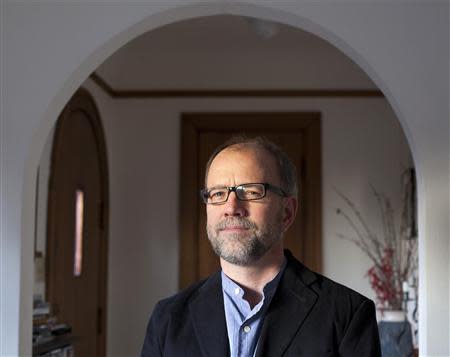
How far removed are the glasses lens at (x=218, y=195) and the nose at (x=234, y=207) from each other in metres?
0.01

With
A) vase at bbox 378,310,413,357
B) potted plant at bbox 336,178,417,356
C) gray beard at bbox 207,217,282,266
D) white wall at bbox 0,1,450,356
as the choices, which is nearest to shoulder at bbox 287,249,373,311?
gray beard at bbox 207,217,282,266

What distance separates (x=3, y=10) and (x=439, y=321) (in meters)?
1.86

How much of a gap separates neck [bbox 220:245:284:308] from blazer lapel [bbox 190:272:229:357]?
0.07 m

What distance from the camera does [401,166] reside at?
5.46 metres

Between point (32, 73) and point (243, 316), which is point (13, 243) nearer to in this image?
point (32, 73)

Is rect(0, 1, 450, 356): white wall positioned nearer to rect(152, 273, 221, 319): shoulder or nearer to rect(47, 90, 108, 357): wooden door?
rect(152, 273, 221, 319): shoulder

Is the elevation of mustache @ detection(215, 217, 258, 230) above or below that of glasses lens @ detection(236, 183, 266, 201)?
below

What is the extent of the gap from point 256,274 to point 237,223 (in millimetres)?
133

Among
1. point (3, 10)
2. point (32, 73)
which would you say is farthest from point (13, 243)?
point (3, 10)

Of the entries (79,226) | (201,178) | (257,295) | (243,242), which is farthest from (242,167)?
(201,178)

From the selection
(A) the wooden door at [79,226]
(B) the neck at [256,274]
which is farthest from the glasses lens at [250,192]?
(A) the wooden door at [79,226]

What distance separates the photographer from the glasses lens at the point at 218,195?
161 cm

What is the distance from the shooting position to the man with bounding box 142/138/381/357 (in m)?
1.60

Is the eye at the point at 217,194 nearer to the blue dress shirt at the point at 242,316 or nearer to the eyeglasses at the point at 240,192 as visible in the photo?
the eyeglasses at the point at 240,192
